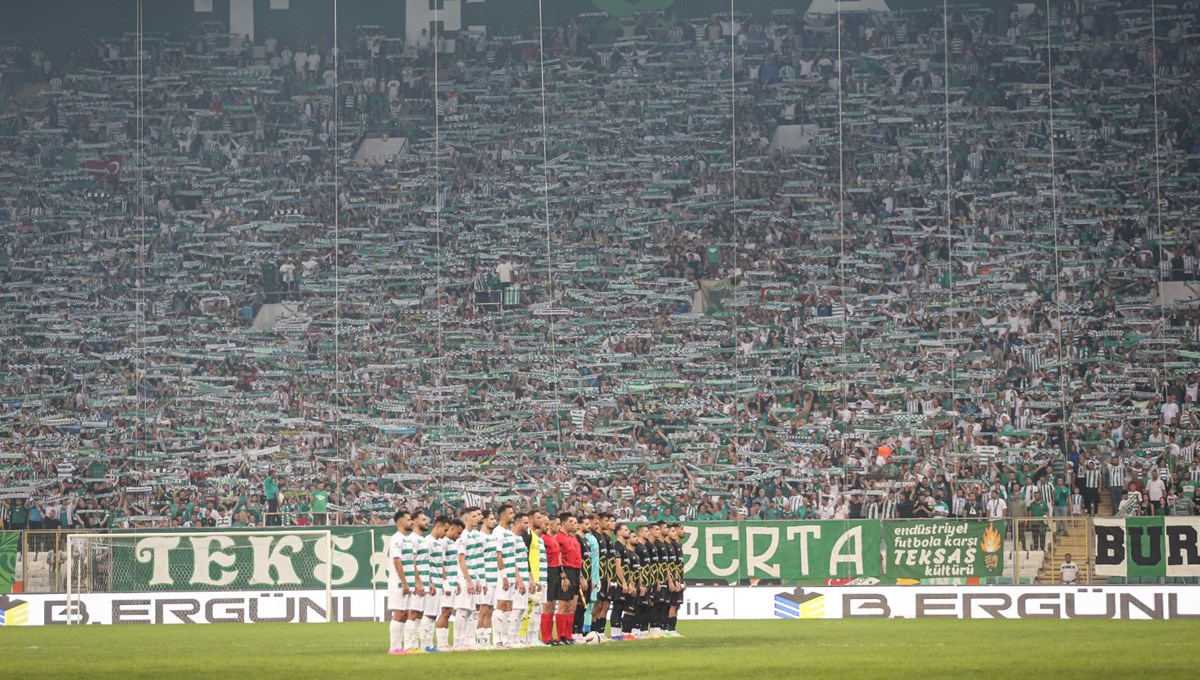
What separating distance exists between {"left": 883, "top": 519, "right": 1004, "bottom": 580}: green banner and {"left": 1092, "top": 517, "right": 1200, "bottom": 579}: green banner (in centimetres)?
144

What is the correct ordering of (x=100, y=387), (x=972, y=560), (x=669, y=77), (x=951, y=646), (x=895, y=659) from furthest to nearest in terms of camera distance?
(x=669, y=77)
(x=100, y=387)
(x=972, y=560)
(x=951, y=646)
(x=895, y=659)

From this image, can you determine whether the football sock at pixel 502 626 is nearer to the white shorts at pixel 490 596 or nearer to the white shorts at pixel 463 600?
the white shorts at pixel 490 596

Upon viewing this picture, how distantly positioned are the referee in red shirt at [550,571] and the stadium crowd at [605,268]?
11180 mm

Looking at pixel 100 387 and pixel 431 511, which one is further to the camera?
pixel 100 387

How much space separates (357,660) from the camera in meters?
14.9

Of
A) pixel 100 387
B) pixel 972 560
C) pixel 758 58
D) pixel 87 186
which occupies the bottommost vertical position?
pixel 972 560

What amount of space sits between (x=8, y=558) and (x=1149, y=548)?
1616 cm

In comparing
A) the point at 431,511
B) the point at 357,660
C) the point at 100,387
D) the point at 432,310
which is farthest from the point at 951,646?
the point at 100,387

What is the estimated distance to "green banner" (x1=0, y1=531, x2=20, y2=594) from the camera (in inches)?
963

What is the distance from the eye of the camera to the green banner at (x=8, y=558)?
24.5 m

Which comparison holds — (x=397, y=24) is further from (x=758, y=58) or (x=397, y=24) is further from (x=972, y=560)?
(x=972, y=560)

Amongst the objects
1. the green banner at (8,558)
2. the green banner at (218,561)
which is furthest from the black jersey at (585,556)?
the green banner at (8,558)

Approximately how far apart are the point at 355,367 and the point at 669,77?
8685mm

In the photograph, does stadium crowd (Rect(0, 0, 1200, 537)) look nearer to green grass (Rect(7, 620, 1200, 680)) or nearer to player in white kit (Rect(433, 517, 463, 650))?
green grass (Rect(7, 620, 1200, 680))
